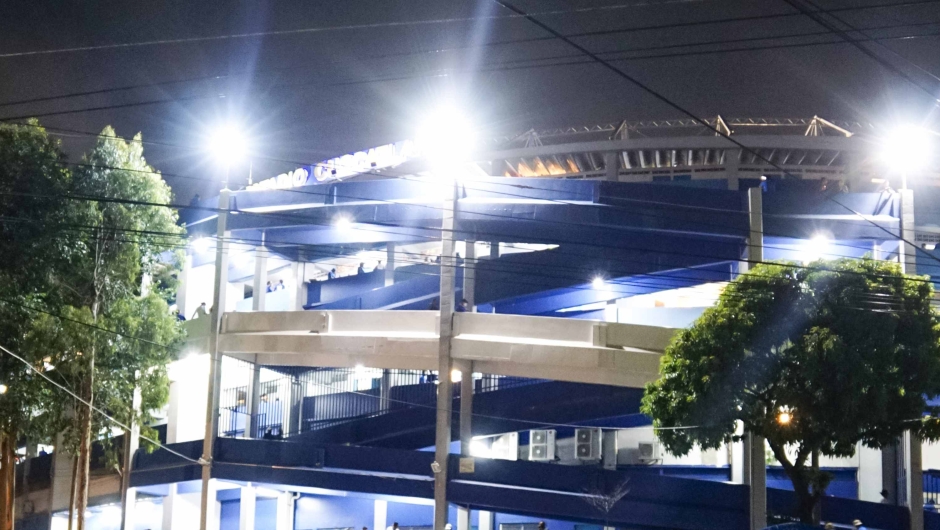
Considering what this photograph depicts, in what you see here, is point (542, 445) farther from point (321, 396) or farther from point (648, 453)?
point (321, 396)

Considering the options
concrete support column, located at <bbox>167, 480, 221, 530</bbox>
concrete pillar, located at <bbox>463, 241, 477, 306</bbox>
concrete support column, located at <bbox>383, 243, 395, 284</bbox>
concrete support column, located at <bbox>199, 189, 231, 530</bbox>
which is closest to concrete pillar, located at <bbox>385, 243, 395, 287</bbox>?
concrete support column, located at <bbox>383, 243, 395, 284</bbox>

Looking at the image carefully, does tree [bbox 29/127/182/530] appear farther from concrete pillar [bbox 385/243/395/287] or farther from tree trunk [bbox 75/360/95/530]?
concrete pillar [bbox 385/243/395/287]

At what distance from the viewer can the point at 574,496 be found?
22.6 m

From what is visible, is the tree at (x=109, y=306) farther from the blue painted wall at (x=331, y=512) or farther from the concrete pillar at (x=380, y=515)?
the blue painted wall at (x=331, y=512)

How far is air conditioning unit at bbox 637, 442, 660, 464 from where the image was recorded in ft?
96.1

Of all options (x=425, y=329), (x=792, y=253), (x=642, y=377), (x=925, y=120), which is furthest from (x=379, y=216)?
(x=925, y=120)

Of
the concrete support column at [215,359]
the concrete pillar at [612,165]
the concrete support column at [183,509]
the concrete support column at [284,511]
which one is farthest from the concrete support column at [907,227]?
the concrete support column at [183,509]

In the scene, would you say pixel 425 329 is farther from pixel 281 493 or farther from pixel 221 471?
pixel 281 493

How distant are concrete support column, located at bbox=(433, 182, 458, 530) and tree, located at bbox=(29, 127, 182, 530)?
6.74 m

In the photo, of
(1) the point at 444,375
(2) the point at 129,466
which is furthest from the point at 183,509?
(1) the point at 444,375

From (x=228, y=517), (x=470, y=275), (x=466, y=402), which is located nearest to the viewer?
(x=466, y=402)

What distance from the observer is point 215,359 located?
1077 inches

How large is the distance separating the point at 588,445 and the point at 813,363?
12006 mm

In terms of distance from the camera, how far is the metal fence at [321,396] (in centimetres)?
2783
